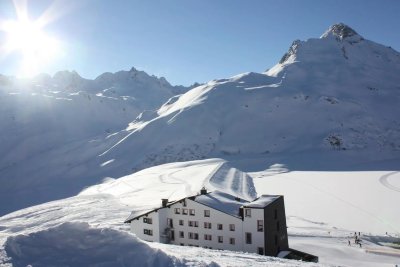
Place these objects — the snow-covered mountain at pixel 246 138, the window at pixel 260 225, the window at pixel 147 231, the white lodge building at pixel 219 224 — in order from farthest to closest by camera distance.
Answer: the snow-covered mountain at pixel 246 138 < the window at pixel 147 231 < the white lodge building at pixel 219 224 < the window at pixel 260 225

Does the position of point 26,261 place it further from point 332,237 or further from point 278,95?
point 278,95

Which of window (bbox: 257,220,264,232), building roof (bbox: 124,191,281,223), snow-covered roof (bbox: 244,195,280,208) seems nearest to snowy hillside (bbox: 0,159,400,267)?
window (bbox: 257,220,264,232)

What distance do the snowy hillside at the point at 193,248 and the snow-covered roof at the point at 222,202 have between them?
9.12 meters

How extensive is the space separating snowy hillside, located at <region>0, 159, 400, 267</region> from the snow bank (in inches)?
1.6

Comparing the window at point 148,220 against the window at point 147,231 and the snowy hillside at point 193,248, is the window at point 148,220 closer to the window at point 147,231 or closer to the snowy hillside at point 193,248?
the window at point 147,231

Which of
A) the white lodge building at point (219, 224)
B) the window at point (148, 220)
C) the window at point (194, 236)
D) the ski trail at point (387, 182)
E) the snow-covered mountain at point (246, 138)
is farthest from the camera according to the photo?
the snow-covered mountain at point (246, 138)

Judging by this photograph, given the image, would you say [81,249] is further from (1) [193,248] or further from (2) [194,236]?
(2) [194,236]

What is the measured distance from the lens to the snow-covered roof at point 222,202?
140 feet

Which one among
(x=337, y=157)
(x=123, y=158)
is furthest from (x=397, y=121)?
(x=123, y=158)

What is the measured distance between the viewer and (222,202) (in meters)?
44.3

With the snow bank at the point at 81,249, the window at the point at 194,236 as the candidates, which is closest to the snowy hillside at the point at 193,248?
the snow bank at the point at 81,249

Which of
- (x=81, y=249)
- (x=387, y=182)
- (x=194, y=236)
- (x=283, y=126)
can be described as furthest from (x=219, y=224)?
(x=283, y=126)

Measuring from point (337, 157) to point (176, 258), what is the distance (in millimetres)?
125837

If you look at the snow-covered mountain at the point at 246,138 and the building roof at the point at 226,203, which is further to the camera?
the snow-covered mountain at the point at 246,138
